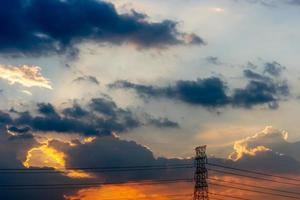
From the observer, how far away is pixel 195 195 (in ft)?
357

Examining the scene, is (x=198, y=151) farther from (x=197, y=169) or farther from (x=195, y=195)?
(x=195, y=195)

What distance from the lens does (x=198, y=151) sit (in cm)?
11469

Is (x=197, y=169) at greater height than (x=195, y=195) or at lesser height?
greater

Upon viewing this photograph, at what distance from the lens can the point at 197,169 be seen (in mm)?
114188

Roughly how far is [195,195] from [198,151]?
12545 mm

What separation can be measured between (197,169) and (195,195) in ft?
26.7

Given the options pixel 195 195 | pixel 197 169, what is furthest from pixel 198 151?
pixel 195 195

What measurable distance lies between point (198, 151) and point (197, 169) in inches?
197

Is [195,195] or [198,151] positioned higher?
[198,151]
